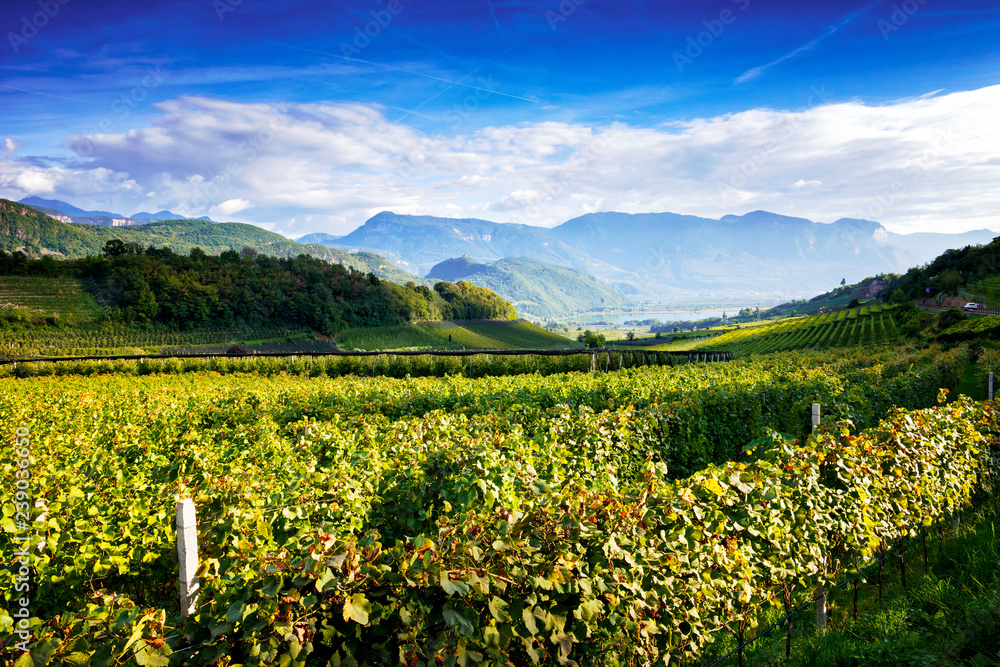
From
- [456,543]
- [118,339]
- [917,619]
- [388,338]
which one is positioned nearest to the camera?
[456,543]

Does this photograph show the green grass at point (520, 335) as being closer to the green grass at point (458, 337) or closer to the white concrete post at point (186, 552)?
the green grass at point (458, 337)

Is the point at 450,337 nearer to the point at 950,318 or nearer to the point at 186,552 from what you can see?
the point at 950,318

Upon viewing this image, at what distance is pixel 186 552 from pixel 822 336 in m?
88.5

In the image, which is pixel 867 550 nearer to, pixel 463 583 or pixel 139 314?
pixel 463 583

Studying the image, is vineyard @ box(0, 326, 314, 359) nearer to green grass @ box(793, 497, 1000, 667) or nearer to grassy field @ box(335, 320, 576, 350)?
grassy field @ box(335, 320, 576, 350)

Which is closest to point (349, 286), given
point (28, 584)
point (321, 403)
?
point (321, 403)

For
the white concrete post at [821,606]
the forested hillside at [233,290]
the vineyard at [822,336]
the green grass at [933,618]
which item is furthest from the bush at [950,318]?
the forested hillside at [233,290]

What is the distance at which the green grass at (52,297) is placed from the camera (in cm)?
7081

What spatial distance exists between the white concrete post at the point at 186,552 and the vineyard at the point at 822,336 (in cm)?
7176

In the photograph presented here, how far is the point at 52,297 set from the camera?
7481cm

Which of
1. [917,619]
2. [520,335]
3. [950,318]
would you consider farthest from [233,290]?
[950,318]

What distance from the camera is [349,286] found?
99.7 metres

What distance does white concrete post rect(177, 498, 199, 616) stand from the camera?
8.84 ft

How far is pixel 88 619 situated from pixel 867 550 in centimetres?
627
